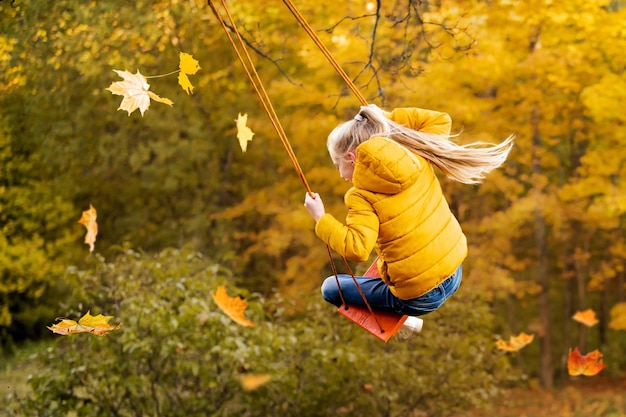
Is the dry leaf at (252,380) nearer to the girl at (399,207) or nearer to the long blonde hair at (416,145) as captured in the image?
the girl at (399,207)

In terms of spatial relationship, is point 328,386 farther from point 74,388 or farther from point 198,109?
point 198,109

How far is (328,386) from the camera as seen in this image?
668 centimetres

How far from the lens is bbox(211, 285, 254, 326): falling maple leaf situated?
5992 mm

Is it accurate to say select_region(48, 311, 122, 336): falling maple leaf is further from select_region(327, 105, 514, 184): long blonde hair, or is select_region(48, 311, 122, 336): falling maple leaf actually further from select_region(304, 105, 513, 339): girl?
select_region(327, 105, 514, 184): long blonde hair

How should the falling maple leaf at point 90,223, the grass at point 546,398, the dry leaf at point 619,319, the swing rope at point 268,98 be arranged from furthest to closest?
the dry leaf at point 619,319
the grass at point 546,398
the falling maple leaf at point 90,223
the swing rope at point 268,98

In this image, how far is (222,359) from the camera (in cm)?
625

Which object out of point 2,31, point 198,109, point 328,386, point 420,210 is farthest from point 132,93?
point 198,109

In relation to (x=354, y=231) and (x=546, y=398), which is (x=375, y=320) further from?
(x=546, y=398)

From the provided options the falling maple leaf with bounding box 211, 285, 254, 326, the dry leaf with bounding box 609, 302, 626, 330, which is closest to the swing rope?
the falling maple leaf with bounding box 211, 285, 254, 326

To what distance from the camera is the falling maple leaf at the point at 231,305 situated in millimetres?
5992

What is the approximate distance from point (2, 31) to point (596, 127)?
905cm

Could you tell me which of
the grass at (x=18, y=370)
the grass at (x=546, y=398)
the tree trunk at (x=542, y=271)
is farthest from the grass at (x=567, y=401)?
the grass at (x=18, y=370)

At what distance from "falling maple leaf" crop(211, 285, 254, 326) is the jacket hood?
3292 mm

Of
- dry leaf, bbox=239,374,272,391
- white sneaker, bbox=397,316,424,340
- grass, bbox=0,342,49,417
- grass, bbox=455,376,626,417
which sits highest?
white sneaker, bbox=397,316,424,340
